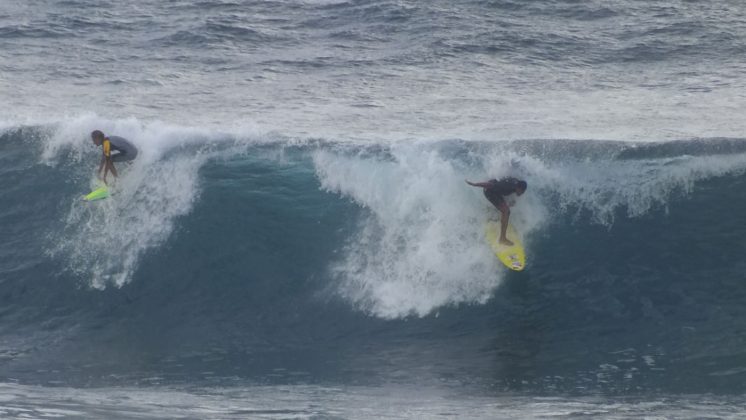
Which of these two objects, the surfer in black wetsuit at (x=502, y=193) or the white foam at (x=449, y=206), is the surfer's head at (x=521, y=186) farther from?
the white foam at (x=449, y=206)

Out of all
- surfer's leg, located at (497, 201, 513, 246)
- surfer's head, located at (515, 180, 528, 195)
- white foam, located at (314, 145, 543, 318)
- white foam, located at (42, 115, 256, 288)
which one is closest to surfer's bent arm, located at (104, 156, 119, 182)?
white foam, located at (42, 115, 256, 288)

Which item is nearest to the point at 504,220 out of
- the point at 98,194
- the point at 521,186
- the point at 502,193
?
the point at 502,193

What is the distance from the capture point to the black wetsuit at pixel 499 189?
13.8 m

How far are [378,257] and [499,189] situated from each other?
1.88m

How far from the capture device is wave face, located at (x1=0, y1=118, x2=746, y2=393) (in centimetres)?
1265

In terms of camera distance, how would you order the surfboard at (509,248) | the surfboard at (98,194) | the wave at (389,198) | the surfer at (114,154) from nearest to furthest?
the surfboard at (509,248)
the wave at (389,198)
the surfer at (114,154)
the surfboard at (98,194)

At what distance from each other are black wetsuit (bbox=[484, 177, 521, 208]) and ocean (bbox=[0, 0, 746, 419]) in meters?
Answer: 0.47

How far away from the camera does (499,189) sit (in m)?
13.8

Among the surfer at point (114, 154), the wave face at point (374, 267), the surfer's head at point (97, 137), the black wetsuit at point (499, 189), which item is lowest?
the wave face at point (374, 267)

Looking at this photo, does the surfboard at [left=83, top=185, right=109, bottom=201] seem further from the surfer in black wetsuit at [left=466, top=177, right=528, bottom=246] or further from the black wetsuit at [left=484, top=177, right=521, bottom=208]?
the black wetsuit at [left=484, top=177, right=521, bottom=208]

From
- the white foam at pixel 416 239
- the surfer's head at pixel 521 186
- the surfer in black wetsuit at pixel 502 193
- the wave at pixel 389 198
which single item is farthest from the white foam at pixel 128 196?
the surfer's head at pixel 521 186

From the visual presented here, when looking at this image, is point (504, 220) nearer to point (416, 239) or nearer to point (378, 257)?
point (416, 239)

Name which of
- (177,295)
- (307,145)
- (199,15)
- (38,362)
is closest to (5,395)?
(38,362)

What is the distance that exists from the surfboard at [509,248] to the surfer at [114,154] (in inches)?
216
